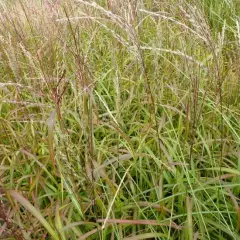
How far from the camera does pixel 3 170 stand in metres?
1.49

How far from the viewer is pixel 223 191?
123 centimetres

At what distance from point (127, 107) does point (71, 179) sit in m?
0.68

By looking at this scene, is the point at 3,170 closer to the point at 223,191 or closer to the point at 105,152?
the point at 105,152

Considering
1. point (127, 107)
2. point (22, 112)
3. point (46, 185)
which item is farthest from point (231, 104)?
point (22, 112)

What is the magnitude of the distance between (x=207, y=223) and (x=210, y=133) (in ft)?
1.69

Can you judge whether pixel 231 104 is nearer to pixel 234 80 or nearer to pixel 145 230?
pixel 234 80

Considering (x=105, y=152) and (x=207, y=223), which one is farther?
(x=105, y=152)

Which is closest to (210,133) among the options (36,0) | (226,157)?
(226,157)

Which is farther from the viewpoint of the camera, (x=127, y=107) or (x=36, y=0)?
(x=36, y=0)

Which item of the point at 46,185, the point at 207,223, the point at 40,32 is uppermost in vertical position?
the point at 40,32

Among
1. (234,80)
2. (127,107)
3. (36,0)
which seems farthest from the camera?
(36,0)

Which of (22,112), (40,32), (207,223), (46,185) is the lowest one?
(207,223)

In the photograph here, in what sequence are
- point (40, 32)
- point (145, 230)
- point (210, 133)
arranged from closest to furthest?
point (145, 230)
point (210, 133)
point (40, 32)

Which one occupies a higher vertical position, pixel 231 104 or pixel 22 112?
pixel 22 112
